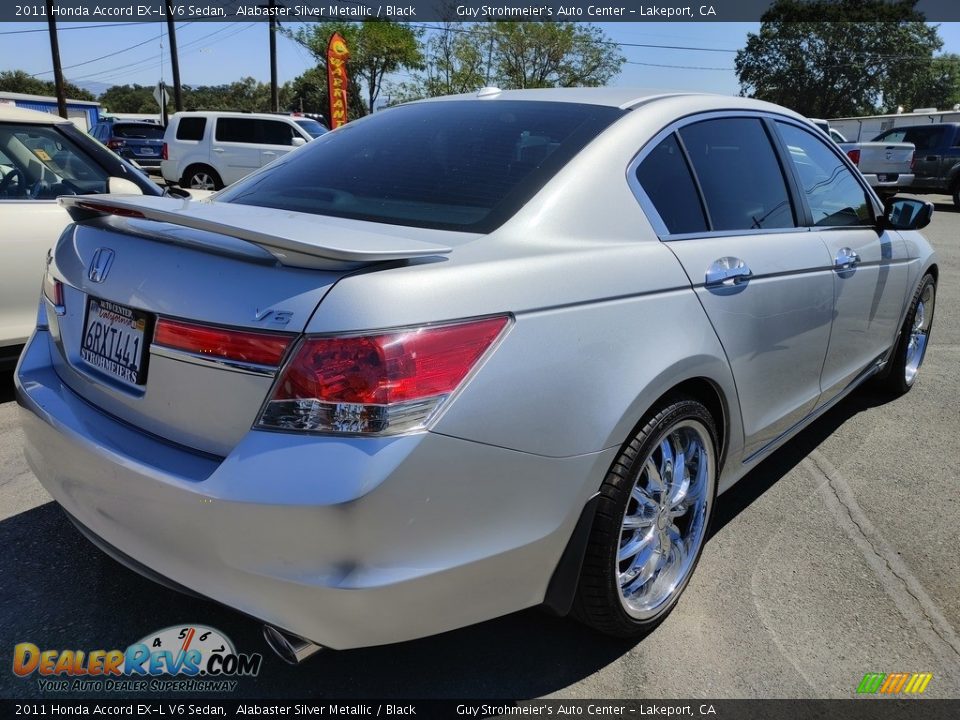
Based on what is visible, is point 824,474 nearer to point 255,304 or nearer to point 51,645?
point 255,304

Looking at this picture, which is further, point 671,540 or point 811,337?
point 811,337

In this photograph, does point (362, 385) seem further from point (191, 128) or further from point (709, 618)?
point (191, 128)

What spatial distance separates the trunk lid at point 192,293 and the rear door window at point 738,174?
→ 1.23 metres

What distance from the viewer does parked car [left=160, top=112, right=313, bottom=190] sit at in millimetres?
15977

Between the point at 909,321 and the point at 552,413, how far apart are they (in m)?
3.48

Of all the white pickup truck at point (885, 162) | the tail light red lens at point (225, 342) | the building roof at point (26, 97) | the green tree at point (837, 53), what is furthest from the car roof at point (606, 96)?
the green tree at point (837, 53)

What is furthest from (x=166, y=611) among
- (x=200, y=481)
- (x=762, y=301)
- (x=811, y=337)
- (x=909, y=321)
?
(x=909, y=321)

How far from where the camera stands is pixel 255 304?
65.5 inches

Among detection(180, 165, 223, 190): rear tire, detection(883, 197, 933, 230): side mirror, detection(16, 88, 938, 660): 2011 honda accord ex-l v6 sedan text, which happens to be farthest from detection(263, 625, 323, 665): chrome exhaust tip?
detection(180, 165, 223, 190): rear tire

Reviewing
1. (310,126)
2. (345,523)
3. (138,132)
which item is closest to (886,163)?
(310,126)

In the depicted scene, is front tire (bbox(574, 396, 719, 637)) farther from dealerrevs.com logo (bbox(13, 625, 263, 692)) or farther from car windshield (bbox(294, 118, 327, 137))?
car windshield (bbox(294, 118, 327, 137))

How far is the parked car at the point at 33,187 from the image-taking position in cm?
407

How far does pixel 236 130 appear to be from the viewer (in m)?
16.1

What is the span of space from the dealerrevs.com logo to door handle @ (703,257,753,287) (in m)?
1.78
